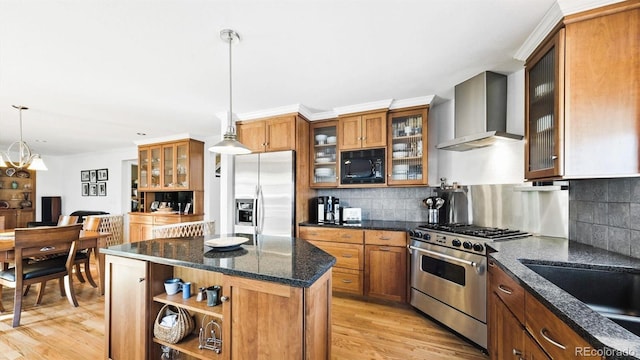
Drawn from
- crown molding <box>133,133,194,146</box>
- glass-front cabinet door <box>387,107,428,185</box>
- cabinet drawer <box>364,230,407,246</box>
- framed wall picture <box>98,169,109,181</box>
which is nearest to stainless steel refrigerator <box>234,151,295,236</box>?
cabinet drawer <box>364,230,407,246</box>

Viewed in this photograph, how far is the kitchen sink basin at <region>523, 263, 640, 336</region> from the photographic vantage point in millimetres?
1273

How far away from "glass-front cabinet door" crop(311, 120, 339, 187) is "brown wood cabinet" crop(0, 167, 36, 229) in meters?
7.97

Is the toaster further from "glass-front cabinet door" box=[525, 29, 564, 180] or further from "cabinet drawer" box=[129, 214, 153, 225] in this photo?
"cabinet drawer" box=[129, 214, 153, 225]

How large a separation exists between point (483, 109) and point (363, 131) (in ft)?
4.26

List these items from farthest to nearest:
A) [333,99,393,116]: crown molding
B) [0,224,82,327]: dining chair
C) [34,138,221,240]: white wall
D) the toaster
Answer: [34,138,221,240]: white wall → the toaster → [333,99,393,116]: crown molding → [0,224,82,327]: dining chair

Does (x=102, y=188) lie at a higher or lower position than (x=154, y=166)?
lower

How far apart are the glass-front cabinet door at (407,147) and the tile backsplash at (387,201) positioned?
33 cm

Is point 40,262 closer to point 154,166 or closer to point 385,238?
point 154,166

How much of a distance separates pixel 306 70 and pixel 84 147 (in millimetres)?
6478

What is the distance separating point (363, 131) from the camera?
10.6 ft

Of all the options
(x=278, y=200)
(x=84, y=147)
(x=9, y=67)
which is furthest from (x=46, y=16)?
(x=84, y=147)

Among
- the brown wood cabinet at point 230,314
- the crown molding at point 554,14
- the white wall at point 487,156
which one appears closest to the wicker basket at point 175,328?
the brown wood cabinet at point 230,314

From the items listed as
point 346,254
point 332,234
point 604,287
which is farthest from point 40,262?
point 604,287

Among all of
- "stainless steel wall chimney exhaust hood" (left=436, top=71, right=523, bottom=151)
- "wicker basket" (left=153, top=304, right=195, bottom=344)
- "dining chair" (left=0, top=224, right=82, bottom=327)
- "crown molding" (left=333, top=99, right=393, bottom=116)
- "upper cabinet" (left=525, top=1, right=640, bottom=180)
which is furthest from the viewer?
"crown molding" (left=333, top=99, right=393, bottom=116)
